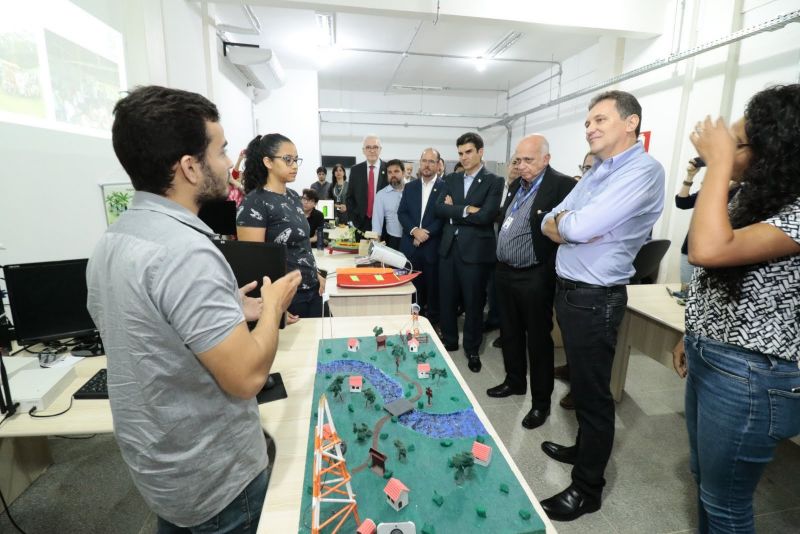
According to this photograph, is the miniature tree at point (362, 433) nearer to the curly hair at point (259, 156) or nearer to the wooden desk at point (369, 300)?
the wooden desk at point (369, 300)

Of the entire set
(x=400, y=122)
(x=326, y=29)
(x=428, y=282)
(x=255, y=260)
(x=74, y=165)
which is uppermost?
(x=326, y=29)

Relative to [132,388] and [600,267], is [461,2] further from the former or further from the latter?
[132,388]

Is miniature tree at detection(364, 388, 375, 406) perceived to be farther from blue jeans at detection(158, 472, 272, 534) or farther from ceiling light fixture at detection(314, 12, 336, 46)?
ceiling light fixture at detection(314, 12, 336, 46)

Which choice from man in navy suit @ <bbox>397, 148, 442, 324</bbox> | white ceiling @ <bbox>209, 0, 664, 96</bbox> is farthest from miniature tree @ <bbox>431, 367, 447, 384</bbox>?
white ceiling @ <bbox>209, 0, 664, 96</bbox>

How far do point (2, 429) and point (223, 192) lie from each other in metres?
1.11

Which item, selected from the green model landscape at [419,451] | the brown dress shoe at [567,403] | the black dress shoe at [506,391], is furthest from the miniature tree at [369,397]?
the brown dress shoe at [567,403]

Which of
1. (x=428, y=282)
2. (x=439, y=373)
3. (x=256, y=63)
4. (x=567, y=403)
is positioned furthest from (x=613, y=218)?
(x=256, y=63)

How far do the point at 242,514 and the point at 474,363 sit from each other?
91.4 inches

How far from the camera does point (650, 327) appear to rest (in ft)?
7.47

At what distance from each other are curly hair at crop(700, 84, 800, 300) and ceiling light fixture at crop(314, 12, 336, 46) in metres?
5.14

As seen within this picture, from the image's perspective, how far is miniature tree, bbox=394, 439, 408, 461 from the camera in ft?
3.19

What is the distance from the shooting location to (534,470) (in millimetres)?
1973

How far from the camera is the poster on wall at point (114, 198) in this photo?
2264 millimetres

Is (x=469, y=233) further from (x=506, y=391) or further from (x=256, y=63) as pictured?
(x=256, y=63)
